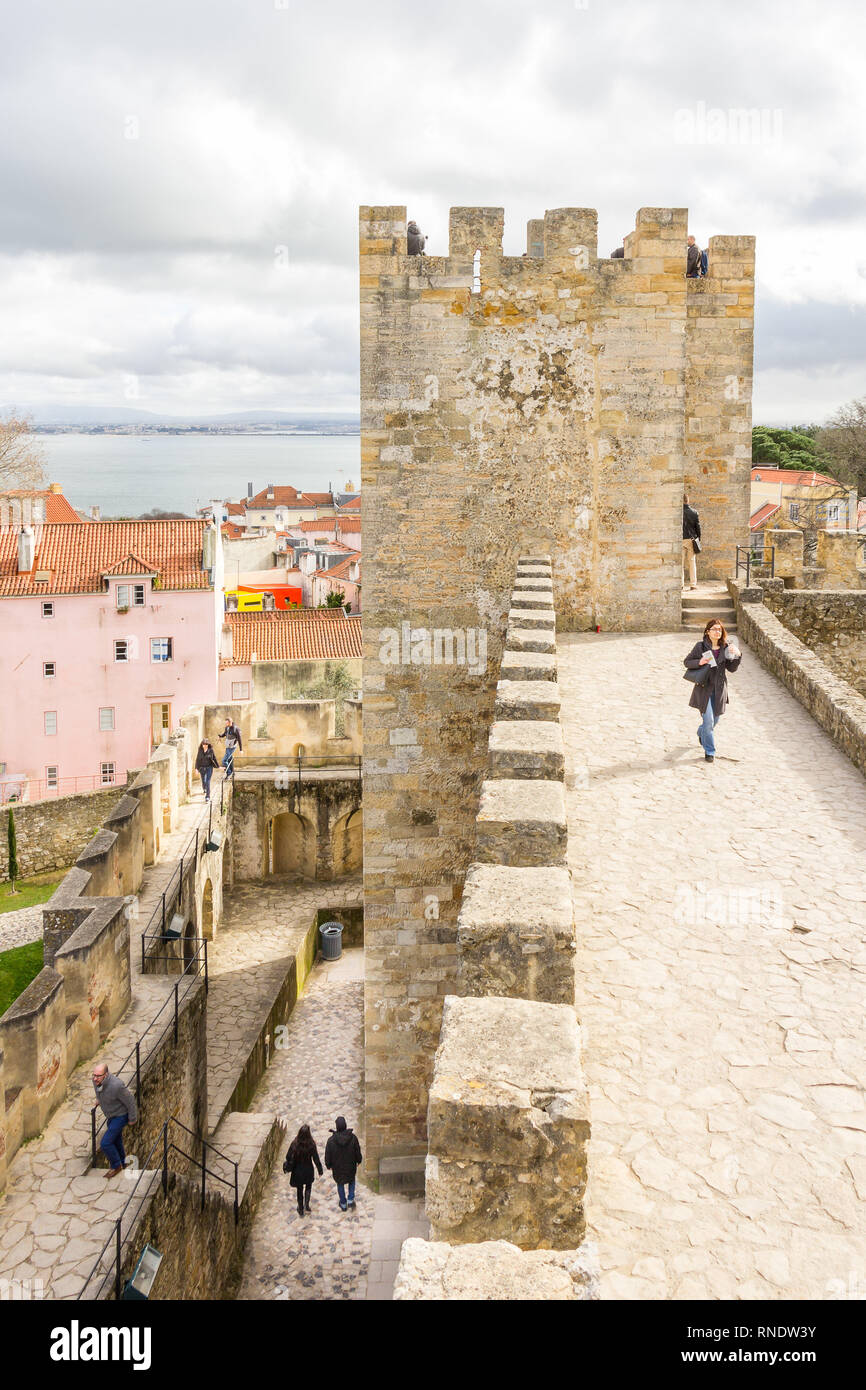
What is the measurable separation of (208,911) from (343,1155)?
397 inches

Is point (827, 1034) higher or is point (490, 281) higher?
point (490, 281)

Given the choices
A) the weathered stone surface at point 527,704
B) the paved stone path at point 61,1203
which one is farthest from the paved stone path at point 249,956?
the weathered stone surface at point 527,704

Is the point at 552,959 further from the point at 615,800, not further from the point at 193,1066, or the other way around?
the point at 193,1066

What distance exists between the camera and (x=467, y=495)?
1161 centimetres

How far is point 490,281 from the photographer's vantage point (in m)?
11.4

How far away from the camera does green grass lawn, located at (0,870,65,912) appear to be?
81.3ft

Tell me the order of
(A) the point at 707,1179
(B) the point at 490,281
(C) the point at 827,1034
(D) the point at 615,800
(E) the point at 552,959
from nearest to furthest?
(A) the point at 707,1179 < (E) the point at 552,959 < (C) the point at 827,1034 < (D) the point at 615,800 < (B) the point at 490,281

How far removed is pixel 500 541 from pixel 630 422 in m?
1.89

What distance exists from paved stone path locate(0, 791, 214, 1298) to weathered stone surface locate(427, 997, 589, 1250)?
726 centimetres

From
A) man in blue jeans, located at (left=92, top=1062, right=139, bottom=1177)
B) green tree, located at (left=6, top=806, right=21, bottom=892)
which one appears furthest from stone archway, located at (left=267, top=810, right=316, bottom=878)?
man in blue jeans, located at (left=92, top=1062, right=139, bottom=1177)

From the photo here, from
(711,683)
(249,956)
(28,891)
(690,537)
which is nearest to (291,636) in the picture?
(28,891)

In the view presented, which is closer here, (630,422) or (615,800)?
(615,800)

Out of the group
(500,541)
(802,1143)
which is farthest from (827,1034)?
(500,541)
